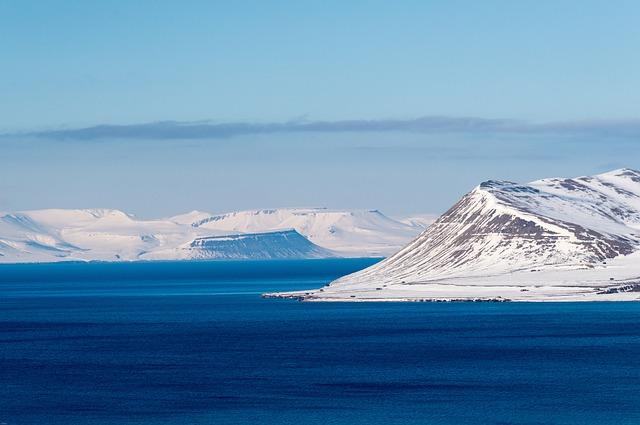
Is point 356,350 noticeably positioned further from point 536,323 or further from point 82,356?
point 536,323

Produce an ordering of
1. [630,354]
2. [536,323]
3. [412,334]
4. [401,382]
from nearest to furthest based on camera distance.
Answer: [401,382] → [630,354] → [412,334] → [536,323]

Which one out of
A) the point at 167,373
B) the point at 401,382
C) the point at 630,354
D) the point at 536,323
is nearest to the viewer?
the point at 401,382

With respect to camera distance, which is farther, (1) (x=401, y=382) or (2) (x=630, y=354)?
(2) (x=630, y=354)

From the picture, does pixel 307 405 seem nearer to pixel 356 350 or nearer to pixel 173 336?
pixel 356 350

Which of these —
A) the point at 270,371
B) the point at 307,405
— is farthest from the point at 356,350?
the point at 307,405

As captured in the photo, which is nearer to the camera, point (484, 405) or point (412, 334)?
point (484, 405)

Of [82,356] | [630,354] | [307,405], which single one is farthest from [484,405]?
[82,356]

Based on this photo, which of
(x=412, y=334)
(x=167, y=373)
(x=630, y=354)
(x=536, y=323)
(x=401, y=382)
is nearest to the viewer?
(x=401, y=382)

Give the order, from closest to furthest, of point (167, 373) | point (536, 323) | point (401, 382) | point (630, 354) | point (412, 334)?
point (401, 382)
point (167, 373)
point (630, 354)
point (412, 334)
point (536, 323)
